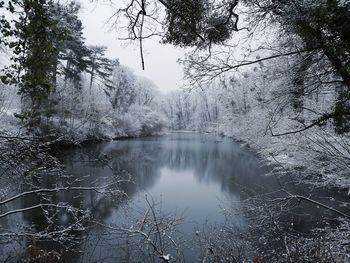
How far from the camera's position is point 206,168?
16.5 metres

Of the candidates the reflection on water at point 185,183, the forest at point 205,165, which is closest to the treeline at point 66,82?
the forest at point 205,165

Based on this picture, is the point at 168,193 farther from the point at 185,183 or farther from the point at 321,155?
the point at 321,155

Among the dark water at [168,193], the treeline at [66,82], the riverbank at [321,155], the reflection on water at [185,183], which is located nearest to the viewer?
the treeline at [66,82]

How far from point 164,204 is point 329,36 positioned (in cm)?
804

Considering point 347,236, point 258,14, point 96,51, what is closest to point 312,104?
point 347,236

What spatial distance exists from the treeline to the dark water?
173 cm

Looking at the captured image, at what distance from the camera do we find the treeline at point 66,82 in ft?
7.27

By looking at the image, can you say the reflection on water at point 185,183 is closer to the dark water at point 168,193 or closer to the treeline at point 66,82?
the dark water at point 168,193

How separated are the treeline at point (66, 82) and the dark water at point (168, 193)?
1.73 meters

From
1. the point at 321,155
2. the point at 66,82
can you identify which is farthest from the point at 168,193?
the point at 66,82

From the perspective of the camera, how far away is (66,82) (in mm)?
23141

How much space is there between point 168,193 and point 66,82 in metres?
15.9

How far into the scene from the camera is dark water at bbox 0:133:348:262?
20.8 ft

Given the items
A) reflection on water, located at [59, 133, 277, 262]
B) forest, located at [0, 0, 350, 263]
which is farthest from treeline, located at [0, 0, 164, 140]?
reflection on water, located at [59, 133, 277, 262]
